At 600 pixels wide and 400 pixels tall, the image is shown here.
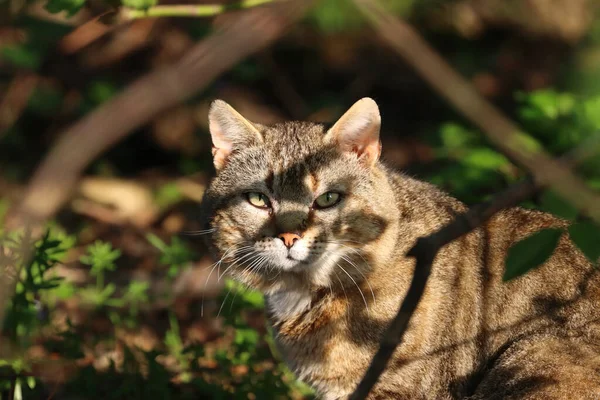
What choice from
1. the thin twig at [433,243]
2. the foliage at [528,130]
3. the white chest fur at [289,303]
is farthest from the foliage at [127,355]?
the thin twig at [433,243]

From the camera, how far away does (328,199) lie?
387 cm

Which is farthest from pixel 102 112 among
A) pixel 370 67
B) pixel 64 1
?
pixel 370 67

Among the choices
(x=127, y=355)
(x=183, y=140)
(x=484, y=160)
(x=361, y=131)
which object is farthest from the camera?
(x=183, y=140)

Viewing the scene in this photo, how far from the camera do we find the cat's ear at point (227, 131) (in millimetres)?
4051

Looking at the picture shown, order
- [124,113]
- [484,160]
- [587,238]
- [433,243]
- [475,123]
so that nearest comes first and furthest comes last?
1. [124,113]
2. [475,123]
3. [433,243]
4. [587,238]
5. [484,160]

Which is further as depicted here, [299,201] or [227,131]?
[227,131]

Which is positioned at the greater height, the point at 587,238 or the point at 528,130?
the point at 587,238

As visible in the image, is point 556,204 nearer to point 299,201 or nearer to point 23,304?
Answer: point 299,201

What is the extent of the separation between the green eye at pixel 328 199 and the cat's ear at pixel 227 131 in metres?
0.45

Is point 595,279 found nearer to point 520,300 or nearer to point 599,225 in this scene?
point 520,300

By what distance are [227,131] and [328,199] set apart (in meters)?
0.65

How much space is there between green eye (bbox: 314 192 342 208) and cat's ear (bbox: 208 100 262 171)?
0.45 metres

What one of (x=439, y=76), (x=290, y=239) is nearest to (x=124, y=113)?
(x=439, y=76)

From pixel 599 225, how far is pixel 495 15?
23.9 ft
